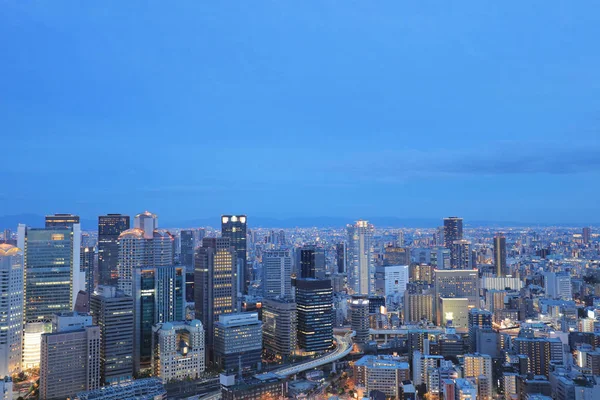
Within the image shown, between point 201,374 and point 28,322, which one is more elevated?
point 28,322

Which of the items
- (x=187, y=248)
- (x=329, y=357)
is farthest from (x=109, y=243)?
(x=329, y=357)

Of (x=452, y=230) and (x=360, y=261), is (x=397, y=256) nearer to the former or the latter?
(x=360, y=261)

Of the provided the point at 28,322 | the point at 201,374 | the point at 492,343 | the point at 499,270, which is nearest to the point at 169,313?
the point at 201,374

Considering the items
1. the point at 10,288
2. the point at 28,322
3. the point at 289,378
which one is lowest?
the point at 289,378

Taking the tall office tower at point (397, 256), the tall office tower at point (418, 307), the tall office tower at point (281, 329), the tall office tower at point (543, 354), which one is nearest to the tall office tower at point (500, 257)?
the tall office tower at point (397, 256)

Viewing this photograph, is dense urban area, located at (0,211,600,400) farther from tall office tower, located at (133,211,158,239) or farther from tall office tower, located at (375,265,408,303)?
tall office tower, located at (375,265,408,303)

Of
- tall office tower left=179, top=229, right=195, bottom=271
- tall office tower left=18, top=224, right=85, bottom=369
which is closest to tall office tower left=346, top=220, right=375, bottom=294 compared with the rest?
tall office tower left=179, top=229, right=195, bottom=271

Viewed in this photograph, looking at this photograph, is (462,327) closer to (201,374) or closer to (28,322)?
(201,374)
